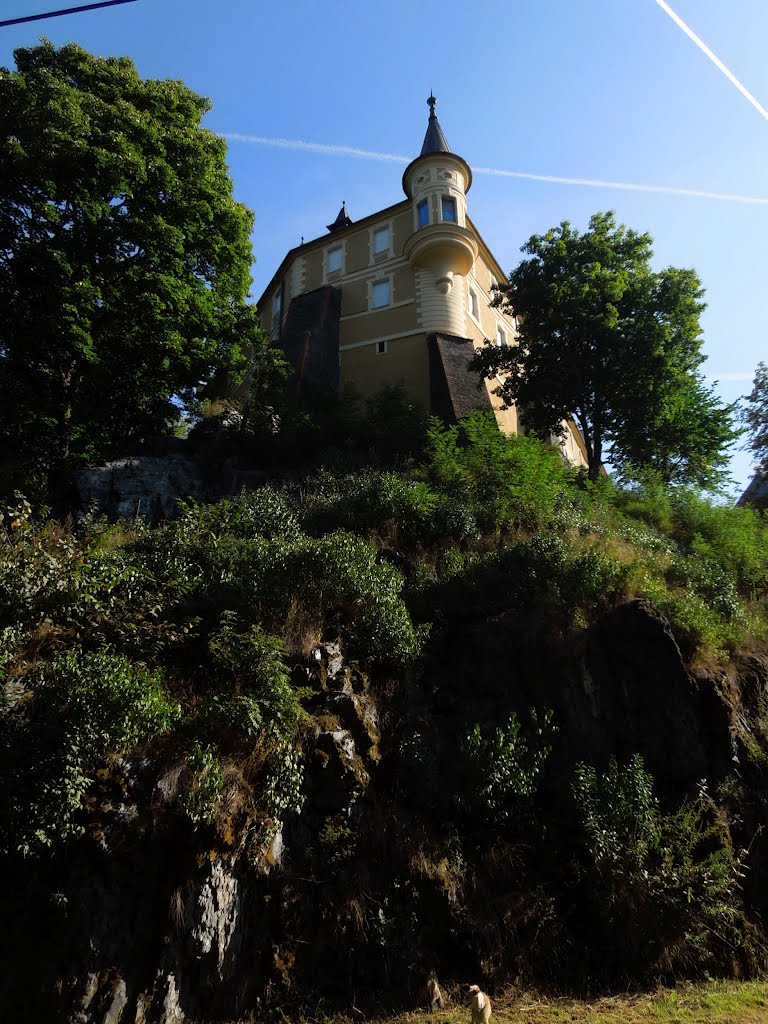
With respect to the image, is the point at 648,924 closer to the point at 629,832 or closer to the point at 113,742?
the point at 629,832

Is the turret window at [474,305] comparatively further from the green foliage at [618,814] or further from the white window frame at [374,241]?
the green foliage at [618,814]

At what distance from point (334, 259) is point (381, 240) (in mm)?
2617

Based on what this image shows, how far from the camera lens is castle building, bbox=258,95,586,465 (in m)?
22.0

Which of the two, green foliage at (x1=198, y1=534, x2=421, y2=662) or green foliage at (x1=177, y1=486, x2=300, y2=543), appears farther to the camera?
green foliage at (x1=177, y1=486, x2=300, y2=543)

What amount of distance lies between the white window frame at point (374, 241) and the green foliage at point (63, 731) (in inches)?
953

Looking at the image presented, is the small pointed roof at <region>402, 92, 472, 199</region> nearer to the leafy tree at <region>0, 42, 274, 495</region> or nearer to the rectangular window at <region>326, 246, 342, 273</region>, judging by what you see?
the rectangular window at <region>326, 246, 342, 273</region>

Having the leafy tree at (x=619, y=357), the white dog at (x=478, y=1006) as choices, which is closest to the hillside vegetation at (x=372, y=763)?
the white dog at (x=478, y=1006)

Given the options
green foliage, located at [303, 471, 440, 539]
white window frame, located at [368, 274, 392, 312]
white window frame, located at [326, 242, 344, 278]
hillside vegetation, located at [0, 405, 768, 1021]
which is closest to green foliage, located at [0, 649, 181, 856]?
hillside vegetation, located at [0, 405, 768, 1021]

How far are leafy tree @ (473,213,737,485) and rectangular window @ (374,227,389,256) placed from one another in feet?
30.3

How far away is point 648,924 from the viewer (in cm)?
568

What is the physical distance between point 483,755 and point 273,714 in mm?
2448

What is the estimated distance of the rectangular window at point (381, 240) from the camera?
26.0 meters

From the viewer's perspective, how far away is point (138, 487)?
1462 centimetres

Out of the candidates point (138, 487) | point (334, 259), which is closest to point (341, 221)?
point (334, 259)
